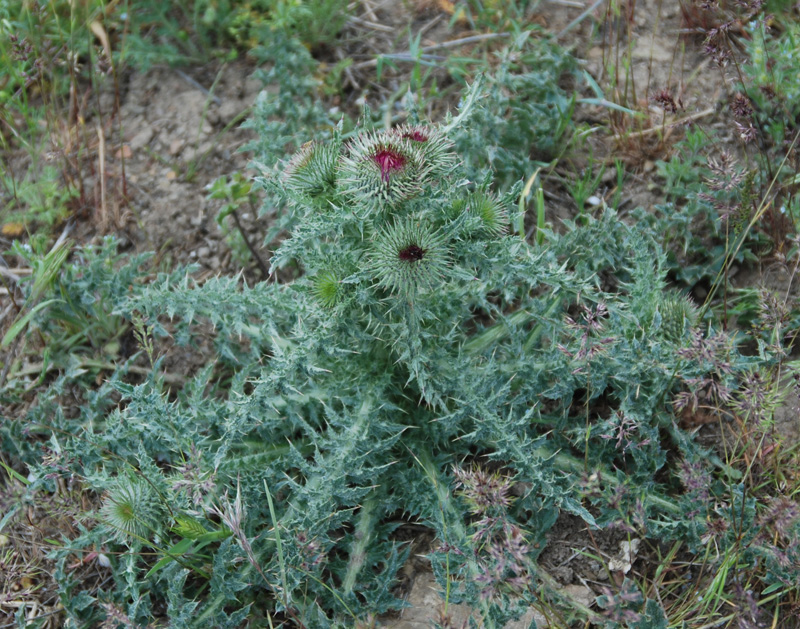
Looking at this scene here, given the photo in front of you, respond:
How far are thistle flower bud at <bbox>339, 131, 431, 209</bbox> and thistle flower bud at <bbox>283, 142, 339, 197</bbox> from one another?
0.72ft

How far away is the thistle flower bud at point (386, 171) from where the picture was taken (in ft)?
8.35

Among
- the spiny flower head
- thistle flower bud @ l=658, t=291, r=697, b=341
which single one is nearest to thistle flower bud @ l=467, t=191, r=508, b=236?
the spiny flower head

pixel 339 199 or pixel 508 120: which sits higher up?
pixel 339 199

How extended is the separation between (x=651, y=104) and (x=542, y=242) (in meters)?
1.23

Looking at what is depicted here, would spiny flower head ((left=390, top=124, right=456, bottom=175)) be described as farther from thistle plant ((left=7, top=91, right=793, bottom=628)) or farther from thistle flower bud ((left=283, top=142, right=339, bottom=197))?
thistle flower bud ((left=283, top=142, right=339, bottom=197))

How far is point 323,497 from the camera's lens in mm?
2826

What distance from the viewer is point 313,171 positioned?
2.90 metres

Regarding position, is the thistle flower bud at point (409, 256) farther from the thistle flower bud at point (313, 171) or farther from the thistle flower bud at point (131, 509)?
the thistle flower bud at point (131, 509)

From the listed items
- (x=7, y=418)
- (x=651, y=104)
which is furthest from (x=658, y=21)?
(x=7, y=418)

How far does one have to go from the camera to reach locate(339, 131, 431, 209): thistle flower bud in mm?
2545

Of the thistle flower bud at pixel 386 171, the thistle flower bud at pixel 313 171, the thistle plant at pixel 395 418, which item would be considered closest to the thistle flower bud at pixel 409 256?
the thistle plant at pixel 395 418

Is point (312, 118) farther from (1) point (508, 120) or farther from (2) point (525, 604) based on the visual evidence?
(2) point (525, 604)

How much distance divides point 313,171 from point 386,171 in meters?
0.48

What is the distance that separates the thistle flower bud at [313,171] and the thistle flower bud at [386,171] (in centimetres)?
22
